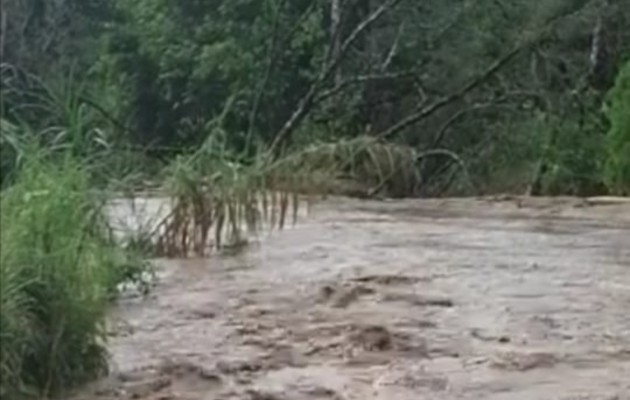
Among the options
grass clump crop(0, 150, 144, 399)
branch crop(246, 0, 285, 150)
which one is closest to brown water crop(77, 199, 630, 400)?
grass clump crop(0, 150, 144, 399)

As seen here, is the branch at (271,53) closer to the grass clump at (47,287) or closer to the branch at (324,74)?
the branch at (324,74)

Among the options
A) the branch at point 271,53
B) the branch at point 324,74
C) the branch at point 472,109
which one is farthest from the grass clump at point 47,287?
the branch at point 472,109

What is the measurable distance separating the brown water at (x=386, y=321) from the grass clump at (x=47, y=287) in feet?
0.64

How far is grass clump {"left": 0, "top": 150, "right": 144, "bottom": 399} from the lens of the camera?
4.84 meters

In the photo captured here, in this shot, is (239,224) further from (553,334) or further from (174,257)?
(553,334)

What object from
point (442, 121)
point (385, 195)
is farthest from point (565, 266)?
point (442, 121)

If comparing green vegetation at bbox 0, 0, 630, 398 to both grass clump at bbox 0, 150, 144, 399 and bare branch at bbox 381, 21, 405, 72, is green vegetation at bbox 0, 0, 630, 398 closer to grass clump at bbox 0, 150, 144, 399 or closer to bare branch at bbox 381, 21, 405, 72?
bare branch at bbox 381, 21, 405, 72

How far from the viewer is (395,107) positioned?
2191cm

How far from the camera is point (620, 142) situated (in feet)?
57.1

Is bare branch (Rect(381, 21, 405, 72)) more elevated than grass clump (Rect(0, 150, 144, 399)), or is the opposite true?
bare branch (Rect(381, 21, 405, 72))

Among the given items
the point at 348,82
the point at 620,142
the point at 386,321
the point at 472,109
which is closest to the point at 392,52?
the point at 472,109

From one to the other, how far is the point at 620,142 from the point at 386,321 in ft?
33.9

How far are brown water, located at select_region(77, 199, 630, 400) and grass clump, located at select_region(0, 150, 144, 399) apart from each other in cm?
20

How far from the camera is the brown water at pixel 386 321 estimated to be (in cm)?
591
